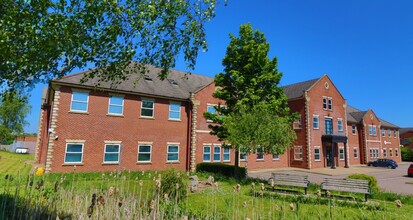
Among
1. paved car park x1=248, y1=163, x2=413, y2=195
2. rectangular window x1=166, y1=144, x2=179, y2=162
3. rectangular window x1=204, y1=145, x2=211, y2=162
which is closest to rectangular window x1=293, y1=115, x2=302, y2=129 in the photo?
paved car park x1=248, y1=163, x2=413, y2=195

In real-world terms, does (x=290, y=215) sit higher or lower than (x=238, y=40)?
lower

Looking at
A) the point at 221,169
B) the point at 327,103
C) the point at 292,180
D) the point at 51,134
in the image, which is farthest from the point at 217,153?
the point at 327,103

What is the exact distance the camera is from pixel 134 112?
24.3 m

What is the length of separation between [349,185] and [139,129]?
17.8 m

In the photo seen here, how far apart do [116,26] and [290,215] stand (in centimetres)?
802

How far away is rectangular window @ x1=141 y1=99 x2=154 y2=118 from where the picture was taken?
24.9m

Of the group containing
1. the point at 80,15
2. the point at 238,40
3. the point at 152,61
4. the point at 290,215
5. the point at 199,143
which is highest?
the point at 238,40

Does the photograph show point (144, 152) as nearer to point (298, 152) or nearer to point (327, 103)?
point (298, 152)

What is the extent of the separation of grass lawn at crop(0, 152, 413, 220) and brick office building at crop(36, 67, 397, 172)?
24.8 feet

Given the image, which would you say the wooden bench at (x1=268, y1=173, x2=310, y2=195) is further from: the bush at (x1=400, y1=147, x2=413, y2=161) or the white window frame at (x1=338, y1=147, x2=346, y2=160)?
the bush at (x1=400, y1=147, x2=413, y2=161)

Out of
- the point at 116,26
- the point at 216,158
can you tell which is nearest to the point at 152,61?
the point at 116,26

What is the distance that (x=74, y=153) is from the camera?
69.1 feet

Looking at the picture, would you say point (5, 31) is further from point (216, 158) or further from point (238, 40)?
point (216, 158)

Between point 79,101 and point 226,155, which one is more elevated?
point 79,101
